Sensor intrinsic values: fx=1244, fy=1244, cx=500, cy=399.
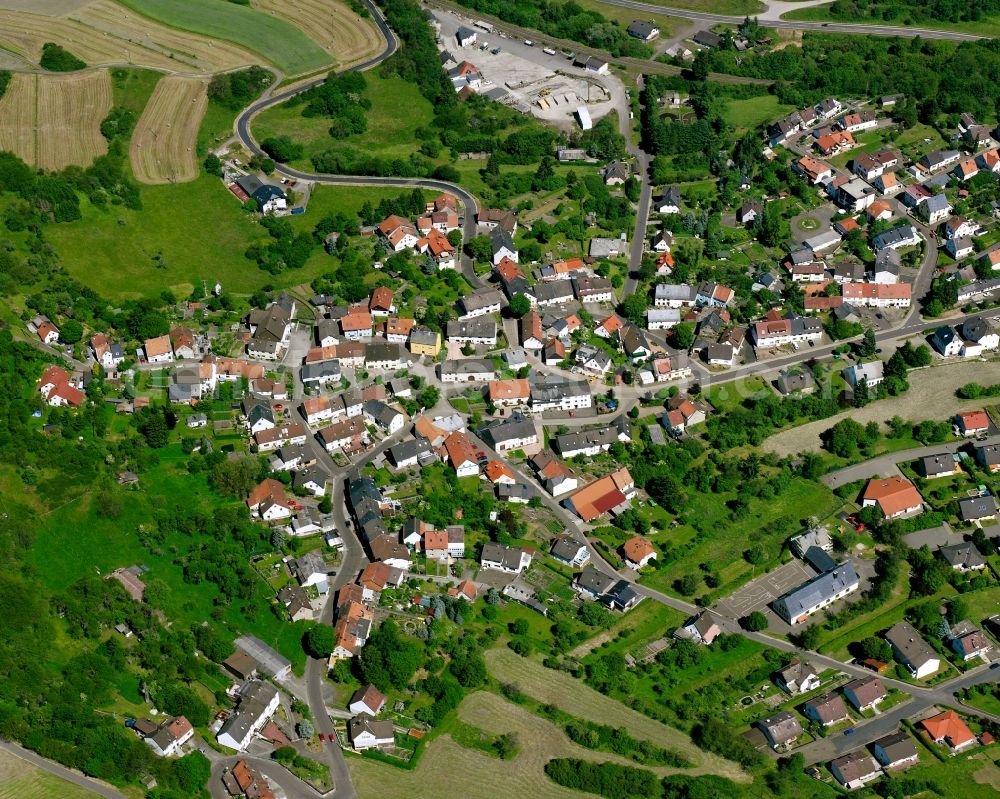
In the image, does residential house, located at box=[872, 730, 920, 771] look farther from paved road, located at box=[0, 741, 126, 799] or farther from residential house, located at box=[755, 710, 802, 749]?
paved road, located at box=[0, 741, 126, 799]

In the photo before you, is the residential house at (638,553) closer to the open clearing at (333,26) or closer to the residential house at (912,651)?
the residential house at (912,651)

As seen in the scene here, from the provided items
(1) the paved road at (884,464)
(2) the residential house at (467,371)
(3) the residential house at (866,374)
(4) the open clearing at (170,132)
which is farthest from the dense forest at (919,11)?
(2) the residential house at (467,371)

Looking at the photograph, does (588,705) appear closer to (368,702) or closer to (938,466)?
(368,702)

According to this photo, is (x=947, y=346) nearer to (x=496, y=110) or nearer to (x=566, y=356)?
(x=566, y=356)

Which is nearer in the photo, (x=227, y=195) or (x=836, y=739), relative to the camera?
(x=836, y=739)

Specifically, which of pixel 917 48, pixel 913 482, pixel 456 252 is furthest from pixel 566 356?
pixel 917 48

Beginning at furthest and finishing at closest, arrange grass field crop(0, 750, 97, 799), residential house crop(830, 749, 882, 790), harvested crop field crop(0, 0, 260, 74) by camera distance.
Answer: harvested crop field crop(0, 0, 260, 74) < grass field crop(0, 750, 97, 799) < residential house crop(830, 749, 882, 790)

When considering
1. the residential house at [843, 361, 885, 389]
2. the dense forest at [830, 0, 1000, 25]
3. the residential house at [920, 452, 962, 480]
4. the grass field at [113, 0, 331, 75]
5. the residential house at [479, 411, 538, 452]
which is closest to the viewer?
the residential house at [920, 452, 962, 480]

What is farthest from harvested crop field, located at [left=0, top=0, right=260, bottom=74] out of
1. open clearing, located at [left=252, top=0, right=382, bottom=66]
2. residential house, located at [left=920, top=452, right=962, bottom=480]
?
residential house, located at [left=920, top=452, right=962, bottom=480]
